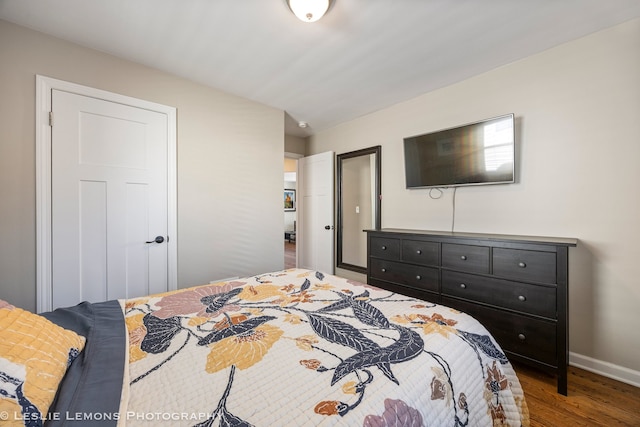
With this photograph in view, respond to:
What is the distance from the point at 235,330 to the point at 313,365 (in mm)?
420

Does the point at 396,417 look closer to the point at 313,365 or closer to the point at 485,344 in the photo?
the point at 313,365

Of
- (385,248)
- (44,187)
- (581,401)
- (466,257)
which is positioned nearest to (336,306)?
(466,257)

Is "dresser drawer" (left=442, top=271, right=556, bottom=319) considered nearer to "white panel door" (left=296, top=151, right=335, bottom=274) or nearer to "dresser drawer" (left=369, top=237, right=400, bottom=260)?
"dresser drawer" (left=369, top=237, right=400, bottom=260)

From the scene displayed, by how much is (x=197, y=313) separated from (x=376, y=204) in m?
2.68

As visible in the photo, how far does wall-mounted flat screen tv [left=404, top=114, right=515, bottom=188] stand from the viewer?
2.29 meters

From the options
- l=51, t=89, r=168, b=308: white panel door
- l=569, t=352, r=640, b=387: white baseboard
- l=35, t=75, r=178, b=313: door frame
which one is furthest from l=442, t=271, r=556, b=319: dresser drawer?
l=35, t=75, r=178, b=313: door frame

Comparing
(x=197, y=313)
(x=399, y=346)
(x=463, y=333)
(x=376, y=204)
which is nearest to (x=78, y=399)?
(x=197, y=313)

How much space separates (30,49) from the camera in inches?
77.4

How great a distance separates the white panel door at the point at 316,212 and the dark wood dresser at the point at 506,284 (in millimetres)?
1670

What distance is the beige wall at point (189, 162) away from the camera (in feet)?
6.23

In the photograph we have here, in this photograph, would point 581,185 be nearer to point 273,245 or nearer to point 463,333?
point 463,333

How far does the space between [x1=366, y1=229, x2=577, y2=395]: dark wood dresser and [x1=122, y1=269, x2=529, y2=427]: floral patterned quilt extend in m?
0.89

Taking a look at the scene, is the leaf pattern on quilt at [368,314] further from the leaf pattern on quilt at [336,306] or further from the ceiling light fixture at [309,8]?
the ceiling light fixture at [309,8]

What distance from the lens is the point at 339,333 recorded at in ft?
3.57
